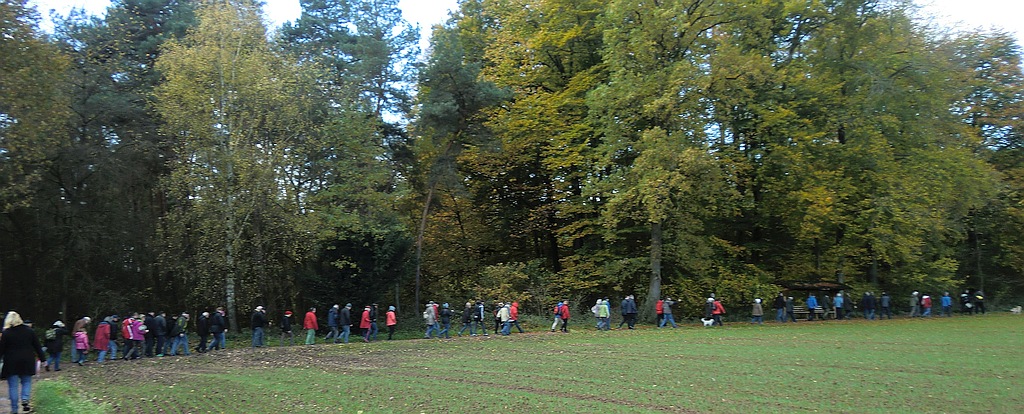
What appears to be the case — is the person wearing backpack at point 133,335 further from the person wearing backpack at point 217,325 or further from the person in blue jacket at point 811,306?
the person in blue jacket at point 811,306

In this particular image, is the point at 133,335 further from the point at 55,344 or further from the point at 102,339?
the point at 55,344

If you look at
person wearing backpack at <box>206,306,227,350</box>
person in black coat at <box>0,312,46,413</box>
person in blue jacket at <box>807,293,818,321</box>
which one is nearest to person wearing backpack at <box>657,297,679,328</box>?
person in blue jacket at <box>807,293,818,321</box>

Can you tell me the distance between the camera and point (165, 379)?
1579cm

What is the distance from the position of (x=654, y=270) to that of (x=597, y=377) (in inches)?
724

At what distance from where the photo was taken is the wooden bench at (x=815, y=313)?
32844 mm

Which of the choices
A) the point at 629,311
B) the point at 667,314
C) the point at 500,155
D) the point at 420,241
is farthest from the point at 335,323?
the point at 500,155

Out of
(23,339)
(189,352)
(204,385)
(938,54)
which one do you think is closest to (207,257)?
(189,352)

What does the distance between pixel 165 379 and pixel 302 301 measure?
16.1 metres

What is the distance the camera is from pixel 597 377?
1376 centimetres

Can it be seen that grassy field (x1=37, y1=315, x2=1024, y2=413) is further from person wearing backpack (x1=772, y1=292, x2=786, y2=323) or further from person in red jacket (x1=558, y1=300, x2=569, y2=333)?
person wearing backpack (x1=772, y1=292, x2=786, y2=323)

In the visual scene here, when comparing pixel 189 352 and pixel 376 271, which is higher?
pixel 376 271

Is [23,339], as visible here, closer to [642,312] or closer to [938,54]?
[642,312]

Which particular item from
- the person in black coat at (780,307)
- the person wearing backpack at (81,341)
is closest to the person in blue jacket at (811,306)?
the person in black coat at (780,307)

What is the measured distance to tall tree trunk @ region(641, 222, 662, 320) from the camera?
31.3 m
